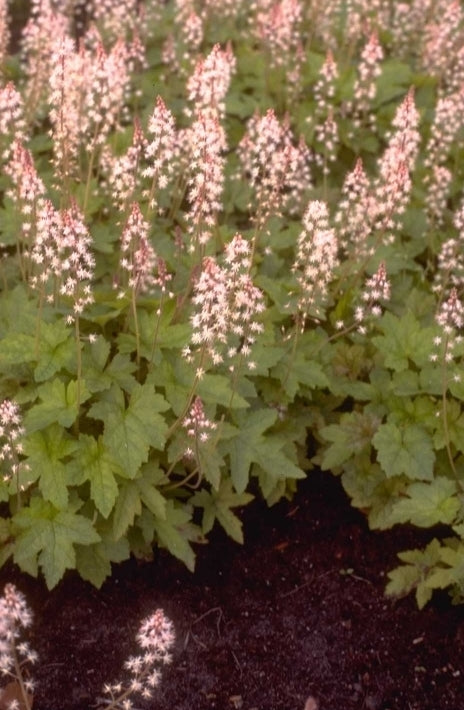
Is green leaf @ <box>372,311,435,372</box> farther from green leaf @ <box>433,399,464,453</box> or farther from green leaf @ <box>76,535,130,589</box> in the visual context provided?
green leaf @ <box>76,535,130,589</box>

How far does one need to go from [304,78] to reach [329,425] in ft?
11.8

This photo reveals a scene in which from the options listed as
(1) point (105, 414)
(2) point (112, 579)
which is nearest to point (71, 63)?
(1) point (105, 414)

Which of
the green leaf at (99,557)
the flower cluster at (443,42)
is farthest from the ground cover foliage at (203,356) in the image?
the flower cluster at (443,42)

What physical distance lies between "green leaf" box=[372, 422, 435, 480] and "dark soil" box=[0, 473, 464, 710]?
0.57 m

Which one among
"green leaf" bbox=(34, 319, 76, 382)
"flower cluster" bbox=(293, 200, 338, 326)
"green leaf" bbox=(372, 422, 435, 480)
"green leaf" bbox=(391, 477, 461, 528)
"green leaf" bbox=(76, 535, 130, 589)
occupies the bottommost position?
"green leaf" bbox=(76, 535, 130, 589)

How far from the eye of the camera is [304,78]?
7.36 metres

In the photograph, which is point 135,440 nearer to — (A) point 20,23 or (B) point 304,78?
(B) point 304,78

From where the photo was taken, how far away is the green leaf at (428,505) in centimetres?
430

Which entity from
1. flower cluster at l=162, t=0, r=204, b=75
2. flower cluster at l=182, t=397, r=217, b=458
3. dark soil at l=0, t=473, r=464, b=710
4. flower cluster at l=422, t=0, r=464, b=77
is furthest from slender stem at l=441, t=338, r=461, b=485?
flower cluster at l=422, t=0, r=464, b=77

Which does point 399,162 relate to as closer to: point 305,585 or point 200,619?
point 305,585

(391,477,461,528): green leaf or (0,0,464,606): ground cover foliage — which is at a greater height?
(0,0,464,606): ground cover foliage

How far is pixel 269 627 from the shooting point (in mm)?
4520

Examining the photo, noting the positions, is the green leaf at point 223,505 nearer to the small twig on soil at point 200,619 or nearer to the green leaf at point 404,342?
the small twig on soil at point 200,619

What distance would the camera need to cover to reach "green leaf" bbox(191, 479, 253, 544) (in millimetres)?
4574
